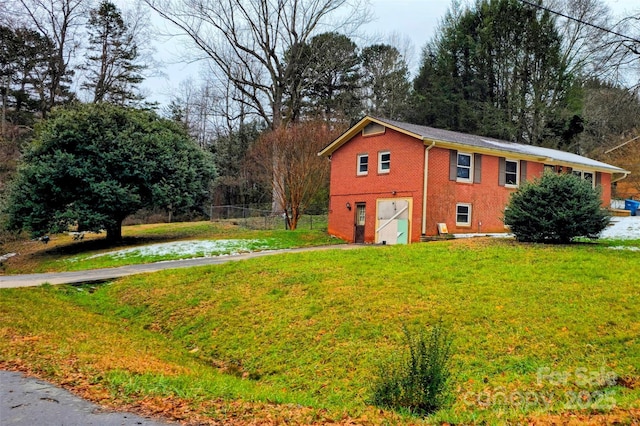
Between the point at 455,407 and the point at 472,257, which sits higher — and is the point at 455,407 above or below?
below

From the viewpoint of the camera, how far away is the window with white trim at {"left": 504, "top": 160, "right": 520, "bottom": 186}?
21.8 m

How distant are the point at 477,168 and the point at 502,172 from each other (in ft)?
6.01

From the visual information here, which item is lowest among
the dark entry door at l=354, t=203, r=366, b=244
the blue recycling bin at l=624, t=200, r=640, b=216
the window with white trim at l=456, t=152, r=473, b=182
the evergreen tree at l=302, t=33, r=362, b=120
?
the dark entry door at l=354, t=203, r=366, b=244

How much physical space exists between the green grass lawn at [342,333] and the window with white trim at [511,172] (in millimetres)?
10713

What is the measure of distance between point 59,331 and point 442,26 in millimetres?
42354

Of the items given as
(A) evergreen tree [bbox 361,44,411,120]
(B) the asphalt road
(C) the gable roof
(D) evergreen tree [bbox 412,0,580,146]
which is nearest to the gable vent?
(C) the gable roof

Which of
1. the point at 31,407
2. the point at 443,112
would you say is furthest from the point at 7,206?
the point at 443,112

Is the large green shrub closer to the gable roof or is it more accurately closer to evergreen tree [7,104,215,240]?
the gable roof

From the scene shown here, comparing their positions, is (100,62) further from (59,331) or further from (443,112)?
(59,331)

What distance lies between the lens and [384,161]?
20.8 meters

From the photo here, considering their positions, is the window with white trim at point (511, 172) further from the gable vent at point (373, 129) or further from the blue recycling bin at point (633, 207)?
the blue recycling bin at point (633, 207)

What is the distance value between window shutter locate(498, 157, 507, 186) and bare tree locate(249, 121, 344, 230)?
9.38 meters

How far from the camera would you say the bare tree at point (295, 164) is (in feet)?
80.6

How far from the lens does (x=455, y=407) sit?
186 inches
